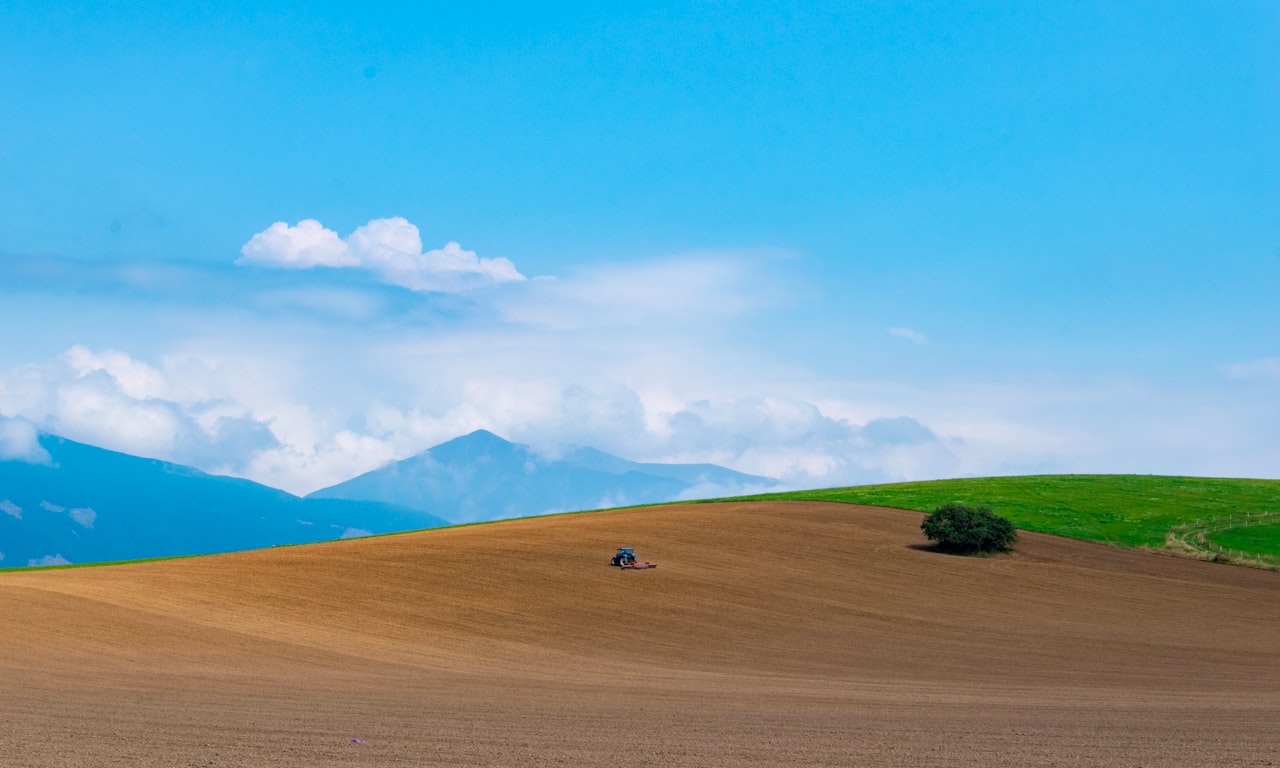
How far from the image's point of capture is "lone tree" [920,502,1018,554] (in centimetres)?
5494

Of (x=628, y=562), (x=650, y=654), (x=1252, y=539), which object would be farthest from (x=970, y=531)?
(x=650, y=654)

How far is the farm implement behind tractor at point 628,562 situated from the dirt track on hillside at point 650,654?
4.00 ft

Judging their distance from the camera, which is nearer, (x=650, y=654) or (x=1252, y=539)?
(x=650, y=654)

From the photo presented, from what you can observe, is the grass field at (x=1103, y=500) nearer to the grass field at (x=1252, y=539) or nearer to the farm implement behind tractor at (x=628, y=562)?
the grass field at (x=1252, y=539)

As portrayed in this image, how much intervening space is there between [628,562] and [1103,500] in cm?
4147

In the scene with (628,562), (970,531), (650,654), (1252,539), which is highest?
(970,531)

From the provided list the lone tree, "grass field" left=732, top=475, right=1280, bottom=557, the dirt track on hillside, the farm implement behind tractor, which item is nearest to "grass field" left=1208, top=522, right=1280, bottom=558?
"grass field" left=732, top=475, right=1280, bottom=557

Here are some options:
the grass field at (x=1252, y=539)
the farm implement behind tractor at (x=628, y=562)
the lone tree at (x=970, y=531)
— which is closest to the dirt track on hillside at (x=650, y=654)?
the farm implement behind tractor at (x=628, y=562)

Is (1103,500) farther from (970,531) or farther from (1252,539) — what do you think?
(970,531)

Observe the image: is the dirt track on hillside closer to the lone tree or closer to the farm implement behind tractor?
the farm implement behind tractor

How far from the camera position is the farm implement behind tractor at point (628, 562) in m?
48.0

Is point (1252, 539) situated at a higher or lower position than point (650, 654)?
higher

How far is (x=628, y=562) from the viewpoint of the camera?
48500 millimetres

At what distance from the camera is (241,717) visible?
60.0 feet
